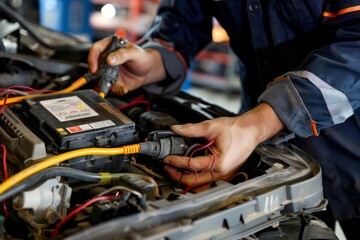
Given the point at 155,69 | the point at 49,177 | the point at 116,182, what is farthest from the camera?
the point at 155,69

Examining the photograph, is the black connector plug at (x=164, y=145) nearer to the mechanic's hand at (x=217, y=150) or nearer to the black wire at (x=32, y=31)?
the mechanic's hand at (x=217, y=150)

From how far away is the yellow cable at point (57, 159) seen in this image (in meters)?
0.91

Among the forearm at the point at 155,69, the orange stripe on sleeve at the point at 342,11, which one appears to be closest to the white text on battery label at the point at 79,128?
the forearm at the point at 155,69

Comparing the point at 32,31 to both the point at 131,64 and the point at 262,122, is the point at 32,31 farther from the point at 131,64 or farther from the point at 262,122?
the point at 262,122

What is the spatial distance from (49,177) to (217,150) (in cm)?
41

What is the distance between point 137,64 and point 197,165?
21.0 inches

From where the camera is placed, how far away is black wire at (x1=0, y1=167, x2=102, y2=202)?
0.91 m

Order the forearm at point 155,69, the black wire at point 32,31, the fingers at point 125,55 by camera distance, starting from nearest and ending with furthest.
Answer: the fingers at point 125,55 < the forearm at point 155,69 < the black wire at point 32,31

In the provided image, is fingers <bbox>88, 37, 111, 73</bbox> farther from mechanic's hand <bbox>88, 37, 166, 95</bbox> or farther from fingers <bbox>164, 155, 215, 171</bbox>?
fingers <bbox>164, 155, 215, 171</bbox>

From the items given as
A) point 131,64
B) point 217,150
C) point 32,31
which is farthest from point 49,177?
point 32,31

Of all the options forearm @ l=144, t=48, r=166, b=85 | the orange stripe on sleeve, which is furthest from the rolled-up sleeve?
forearm @ l=144, t=48, r=166, b=85

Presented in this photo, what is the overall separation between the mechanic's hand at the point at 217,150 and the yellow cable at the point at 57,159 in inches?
4.8

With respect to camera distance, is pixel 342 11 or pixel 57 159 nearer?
pixel 57 159

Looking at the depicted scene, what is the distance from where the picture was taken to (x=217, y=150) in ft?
3.85
